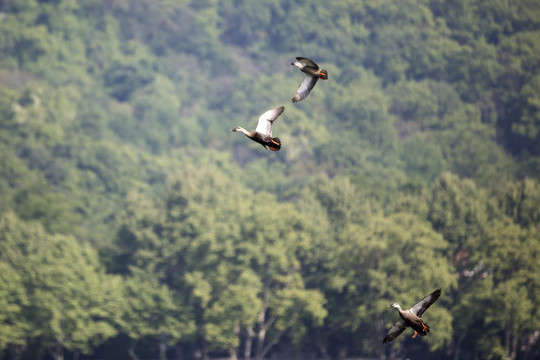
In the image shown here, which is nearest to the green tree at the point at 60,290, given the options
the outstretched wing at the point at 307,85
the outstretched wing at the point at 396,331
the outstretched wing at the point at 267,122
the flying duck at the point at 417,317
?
the outstretched wing at the point at 396,331

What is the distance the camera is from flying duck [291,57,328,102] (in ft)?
89.5

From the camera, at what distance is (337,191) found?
107312 millimetres

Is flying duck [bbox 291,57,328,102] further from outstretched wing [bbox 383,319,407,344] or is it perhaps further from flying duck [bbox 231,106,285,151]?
outstretched wing [bbox 383,319,407,344]

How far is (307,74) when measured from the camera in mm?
28531

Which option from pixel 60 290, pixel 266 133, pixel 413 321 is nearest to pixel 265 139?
pixel 266 133

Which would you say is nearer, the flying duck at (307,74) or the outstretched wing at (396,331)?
the flying duck at (307,74)

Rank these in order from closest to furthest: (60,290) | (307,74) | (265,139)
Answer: (265,139) → (307,74) → (60,290)

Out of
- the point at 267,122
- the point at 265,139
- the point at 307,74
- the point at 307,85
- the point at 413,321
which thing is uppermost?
the point at 307,74

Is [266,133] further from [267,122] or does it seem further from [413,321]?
[413,321]

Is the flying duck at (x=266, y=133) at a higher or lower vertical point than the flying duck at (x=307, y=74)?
lower

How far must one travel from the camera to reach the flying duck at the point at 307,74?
1074 inches

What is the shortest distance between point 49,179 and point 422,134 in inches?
2697

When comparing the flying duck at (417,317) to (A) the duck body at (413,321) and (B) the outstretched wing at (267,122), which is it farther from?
(B) the outstretched wing at (267,122)

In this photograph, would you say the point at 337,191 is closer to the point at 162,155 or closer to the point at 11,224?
the point at 11,224
